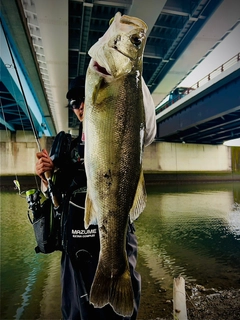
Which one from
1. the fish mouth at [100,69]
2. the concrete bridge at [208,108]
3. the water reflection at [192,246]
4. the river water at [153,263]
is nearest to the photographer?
the fish mouth at [100,69]

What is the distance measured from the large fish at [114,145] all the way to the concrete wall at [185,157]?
25.1 m

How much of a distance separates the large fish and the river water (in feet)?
7.86

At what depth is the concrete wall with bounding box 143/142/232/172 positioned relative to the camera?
27.4 m

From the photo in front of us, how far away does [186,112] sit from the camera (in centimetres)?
1941

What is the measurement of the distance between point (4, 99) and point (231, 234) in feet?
54.7

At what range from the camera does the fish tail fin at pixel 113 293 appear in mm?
1559

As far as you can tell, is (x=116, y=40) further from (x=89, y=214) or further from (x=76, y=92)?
(x=89, y=214)

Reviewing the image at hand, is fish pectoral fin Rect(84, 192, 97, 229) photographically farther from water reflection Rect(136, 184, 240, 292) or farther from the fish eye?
water reflection Rect(136, 184, 240, 292)

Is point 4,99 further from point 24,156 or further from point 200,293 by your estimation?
point 200,293

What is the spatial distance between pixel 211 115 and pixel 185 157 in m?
12.6

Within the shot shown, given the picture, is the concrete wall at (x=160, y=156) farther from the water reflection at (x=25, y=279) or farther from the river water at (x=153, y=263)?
the water reflection at (x=25, y=279)

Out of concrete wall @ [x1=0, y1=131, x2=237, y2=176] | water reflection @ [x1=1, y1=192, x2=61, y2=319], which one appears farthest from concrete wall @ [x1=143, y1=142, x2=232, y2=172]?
water reflection @ [x1=1, y1=192, x2=61, y2=319]

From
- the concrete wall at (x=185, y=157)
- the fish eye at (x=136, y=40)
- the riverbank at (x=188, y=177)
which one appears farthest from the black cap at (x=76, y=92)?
the riverbank at (x=188, y=177)

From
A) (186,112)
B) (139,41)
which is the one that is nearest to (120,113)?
(139,41)
